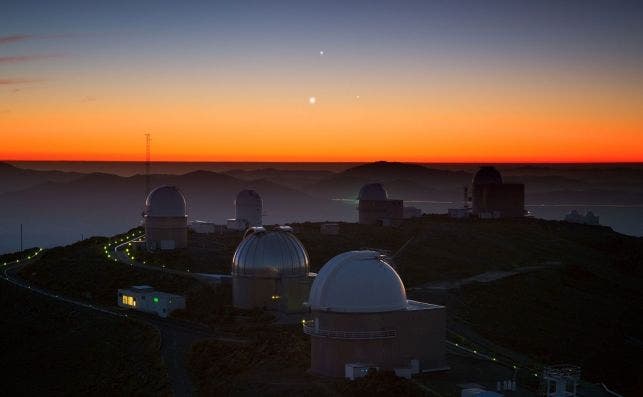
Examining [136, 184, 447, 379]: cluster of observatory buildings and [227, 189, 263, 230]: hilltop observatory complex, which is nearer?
[136, 184, 447, 379]: cluster of observatory buildings

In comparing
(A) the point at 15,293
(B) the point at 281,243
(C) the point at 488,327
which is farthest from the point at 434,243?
(A) the point at 15,293

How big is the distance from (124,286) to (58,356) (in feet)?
37.2

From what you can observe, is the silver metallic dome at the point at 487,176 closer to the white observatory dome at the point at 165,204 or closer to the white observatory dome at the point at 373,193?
the white observatory dome at the point at 373,193

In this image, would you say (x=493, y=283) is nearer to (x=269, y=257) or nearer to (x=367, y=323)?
(x=269, y=257)

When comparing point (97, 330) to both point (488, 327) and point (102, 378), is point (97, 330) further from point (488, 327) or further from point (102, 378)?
point (488, 327)

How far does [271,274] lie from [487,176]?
48032mm

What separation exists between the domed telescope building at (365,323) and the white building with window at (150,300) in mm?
13393

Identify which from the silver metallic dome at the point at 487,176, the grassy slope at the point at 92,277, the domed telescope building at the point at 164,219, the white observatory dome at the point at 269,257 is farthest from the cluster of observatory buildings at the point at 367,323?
the silver metallic dome at the point at 487,176

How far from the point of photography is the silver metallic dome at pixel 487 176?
288ft

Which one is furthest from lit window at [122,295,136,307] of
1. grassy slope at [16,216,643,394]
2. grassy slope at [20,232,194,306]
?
grassy slope at [16,216,643,394]

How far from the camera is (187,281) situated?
168ft

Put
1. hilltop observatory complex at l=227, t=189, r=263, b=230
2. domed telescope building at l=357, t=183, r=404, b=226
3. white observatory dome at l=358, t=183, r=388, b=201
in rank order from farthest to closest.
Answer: white observatory dome at l=358, t=183, r=388, b=201 < domed telescope building at l=357, t=183, r=404, b=226 < hilltop observatory complex at l=227, t=189, r=263, b=230

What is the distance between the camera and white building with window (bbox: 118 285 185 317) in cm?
4606

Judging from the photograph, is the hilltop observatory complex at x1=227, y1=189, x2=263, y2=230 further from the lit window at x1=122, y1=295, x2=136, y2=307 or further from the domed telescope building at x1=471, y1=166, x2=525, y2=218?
the lit window at x1=122, y1=295, x2=136, y2=307
